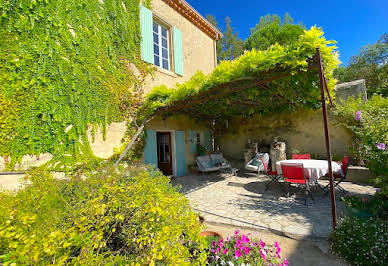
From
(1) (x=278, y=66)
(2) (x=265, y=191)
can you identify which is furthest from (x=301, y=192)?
(1) (x=278, y=66)

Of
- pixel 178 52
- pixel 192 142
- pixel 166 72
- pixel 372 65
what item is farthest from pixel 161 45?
pixel 372 65

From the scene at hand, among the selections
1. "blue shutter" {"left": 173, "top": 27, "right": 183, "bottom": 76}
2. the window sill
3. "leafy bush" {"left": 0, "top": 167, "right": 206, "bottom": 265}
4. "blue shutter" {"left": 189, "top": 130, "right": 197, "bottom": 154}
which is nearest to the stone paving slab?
"leafy bush" {"left": 0, "top": 167, "right": 206, "bottom": 265}

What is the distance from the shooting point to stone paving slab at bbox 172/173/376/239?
283 centimetres

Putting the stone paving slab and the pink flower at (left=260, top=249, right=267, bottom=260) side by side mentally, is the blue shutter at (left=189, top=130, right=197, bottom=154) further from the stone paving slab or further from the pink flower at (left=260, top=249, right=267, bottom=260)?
the pink flower at (left=260, top=249, right=267, bottom=260)

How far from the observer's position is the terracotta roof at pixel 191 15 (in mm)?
6679

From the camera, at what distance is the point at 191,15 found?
7.34 m

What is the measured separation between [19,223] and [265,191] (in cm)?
487

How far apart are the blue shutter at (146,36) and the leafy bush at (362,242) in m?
6.07

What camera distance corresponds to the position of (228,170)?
7.68 meters

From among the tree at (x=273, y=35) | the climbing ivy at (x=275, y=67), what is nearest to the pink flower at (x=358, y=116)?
the climbing ivy at (x=275, y=67)

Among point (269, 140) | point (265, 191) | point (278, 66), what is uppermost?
point (278, 66)

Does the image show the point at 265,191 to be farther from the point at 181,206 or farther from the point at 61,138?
the point at 61,138

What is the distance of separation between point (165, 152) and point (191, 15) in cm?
587

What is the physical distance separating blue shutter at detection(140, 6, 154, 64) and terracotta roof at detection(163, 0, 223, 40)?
4.41 feet
